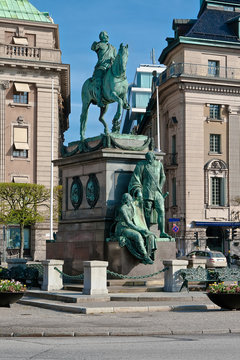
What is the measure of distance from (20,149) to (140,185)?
Answer: 40.7 m

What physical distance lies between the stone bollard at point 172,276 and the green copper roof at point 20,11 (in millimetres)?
49425

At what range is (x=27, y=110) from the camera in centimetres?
6169

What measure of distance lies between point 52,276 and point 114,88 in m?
6.25

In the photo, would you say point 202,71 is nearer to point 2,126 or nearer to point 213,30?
point 213,30

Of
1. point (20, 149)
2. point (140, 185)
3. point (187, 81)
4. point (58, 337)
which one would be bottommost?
point (58, 337)

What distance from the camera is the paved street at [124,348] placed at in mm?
10078

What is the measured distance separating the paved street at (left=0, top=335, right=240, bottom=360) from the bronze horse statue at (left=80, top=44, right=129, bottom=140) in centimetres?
1067

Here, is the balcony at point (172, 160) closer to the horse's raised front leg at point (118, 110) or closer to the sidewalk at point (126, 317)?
the horse's raised front leg at point (118, 110)

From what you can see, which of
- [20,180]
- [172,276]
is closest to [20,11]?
[20,180]

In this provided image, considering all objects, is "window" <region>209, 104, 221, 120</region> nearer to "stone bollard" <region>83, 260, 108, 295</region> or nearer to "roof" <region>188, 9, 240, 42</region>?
"roof" <region>188, 9, 240, 42</region>

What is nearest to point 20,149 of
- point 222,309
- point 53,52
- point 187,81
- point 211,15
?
point 53,52

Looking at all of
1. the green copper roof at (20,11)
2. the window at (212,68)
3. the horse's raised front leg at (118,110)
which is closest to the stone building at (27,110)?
the green copper roof at (20,11)

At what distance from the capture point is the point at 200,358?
9.80 m

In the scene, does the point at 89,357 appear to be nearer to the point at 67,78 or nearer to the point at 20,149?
the point at 20,149
